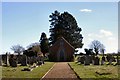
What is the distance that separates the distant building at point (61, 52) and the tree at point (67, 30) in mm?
15417

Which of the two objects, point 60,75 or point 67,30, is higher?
point 67,30

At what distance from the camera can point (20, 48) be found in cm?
10919

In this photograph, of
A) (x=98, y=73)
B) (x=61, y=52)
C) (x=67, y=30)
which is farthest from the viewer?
(x=67, y=30)

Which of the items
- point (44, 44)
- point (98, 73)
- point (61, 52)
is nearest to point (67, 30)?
point (44, 44)

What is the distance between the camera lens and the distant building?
6716cm

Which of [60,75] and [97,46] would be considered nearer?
[60,75]

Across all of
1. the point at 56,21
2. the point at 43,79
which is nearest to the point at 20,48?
the point at 56,21

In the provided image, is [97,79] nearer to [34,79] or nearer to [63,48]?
[34,79]

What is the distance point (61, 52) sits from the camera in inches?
2680

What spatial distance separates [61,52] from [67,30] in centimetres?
1868

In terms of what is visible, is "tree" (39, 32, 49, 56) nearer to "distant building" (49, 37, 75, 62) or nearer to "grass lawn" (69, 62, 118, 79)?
"distant building" (49, 37, 75, 62)

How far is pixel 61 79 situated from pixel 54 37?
68.0 m

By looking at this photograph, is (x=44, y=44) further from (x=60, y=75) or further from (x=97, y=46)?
(x=60, y=75)

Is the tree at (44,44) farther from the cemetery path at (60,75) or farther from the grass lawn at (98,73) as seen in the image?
the cemetery path at (60,75)
